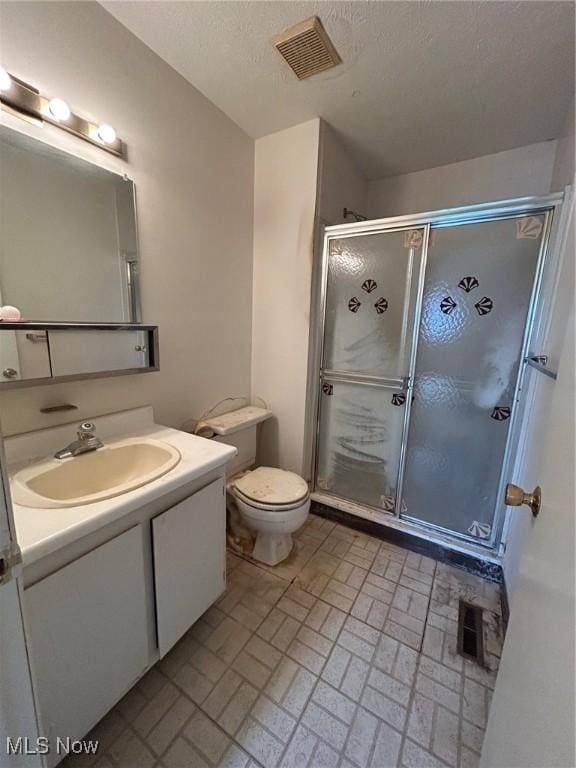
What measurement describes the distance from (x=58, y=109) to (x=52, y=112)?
0.9 inches

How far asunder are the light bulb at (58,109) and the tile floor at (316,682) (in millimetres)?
1987

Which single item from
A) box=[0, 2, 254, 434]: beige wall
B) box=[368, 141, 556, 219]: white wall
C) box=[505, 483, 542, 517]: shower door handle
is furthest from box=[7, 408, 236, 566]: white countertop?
box=[368, 141, 556, 219]: white wall

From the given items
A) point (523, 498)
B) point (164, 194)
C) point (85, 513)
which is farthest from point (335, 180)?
point (85, 513)

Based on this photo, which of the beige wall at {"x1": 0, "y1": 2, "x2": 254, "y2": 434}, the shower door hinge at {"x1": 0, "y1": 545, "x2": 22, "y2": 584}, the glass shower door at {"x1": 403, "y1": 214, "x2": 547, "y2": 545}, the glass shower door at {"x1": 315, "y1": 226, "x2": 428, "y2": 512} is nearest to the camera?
the shower door hinge at {"x1": 0, "y1": 545, "x2": 22, "y2": 584}

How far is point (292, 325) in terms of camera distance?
1.99 metres

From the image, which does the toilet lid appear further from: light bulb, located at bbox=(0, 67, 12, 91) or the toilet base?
light bulb, located at bbox=(0, 67, 12, 91)

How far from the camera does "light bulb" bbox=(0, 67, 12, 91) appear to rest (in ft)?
3.03

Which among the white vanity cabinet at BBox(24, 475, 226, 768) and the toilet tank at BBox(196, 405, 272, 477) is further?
the toilet tank at BBox(196, 405, 272, 477)

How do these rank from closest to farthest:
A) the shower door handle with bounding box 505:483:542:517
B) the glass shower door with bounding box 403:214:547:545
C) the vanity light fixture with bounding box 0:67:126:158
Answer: the shower door handle with bounding box 505:483:542:517, the vanity light fixture with bounding box 0:67:126:158, the glass shower door with bounding box 403:214:547:545

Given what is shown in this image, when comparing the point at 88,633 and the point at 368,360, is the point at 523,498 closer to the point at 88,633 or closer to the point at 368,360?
the point at 88,633

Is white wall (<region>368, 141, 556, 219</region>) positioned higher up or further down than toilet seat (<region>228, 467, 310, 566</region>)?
higher up

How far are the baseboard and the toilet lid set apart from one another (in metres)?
0.55

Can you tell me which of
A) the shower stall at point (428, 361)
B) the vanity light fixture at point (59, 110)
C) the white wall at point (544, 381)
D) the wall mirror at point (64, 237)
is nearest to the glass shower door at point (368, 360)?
the shower stall at point (428, 361)

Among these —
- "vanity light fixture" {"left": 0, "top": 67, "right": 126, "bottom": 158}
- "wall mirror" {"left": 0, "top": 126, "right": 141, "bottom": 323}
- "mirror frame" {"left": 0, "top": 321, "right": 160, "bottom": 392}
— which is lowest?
"mirror frame" {"left": 0, "top": 321, "right": 160, "bottom": 392}
